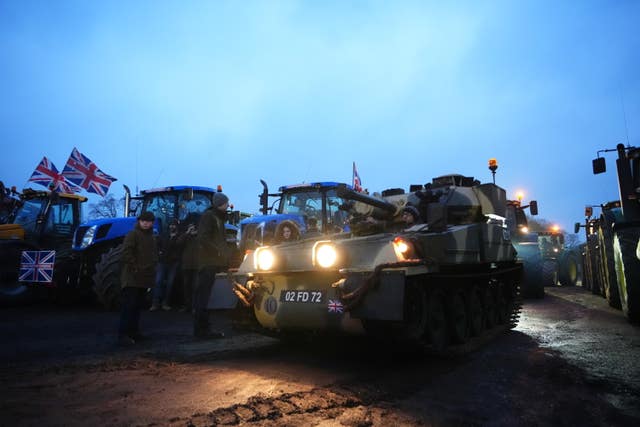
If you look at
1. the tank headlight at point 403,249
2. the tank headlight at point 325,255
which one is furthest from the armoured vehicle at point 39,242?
the tank headlight at point 403,249

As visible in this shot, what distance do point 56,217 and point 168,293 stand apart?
4.77 meters

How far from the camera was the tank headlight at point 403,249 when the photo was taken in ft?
14.3

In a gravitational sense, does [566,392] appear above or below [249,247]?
below

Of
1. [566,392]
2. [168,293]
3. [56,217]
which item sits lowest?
[566,392]

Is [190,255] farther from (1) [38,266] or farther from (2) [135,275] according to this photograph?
Result: (1) [38,266]

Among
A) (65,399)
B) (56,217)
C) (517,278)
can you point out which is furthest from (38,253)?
(517,278)

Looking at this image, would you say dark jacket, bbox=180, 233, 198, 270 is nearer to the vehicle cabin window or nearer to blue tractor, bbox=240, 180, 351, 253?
blue tractor, bbox=240, 180, 351, 253

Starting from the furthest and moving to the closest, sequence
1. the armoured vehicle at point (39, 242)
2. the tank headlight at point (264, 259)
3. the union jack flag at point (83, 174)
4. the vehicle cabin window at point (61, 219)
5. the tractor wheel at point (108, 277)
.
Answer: the union jack flag at point (83, 174) < the vehicle cabin window at point (61, 219) < the armoured vehicle at point (39, 242) < the tractor wheel at point (108, 277) < the tank headlight at point (264, 259)

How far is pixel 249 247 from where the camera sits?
945 cm

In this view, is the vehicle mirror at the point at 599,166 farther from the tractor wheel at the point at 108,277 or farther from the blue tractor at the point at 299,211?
the tractor wheel at the point at 108,277

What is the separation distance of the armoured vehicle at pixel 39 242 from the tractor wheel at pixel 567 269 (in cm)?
1745

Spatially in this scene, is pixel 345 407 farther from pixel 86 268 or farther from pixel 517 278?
pixel 86 268

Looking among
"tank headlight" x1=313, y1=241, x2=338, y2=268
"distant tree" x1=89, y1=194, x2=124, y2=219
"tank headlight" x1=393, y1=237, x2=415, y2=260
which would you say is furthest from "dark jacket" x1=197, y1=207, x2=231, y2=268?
"distant tree" x1=89, y1=194, x2=124, y2=219

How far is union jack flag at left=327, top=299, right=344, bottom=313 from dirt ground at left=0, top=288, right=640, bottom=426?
1.92ft
